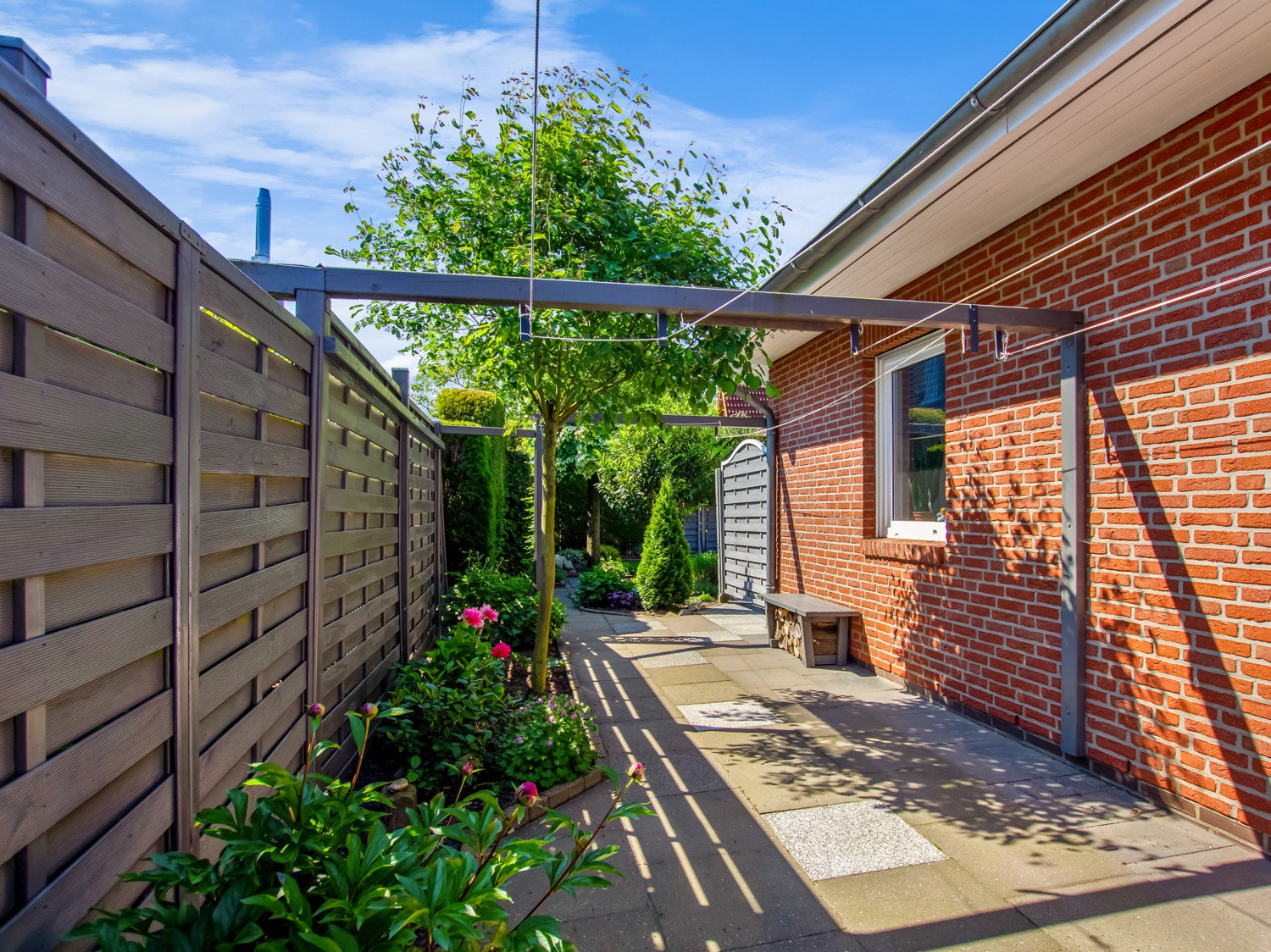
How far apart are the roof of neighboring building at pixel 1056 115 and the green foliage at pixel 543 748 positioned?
3099 millimetres

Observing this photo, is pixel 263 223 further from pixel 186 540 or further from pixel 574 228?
pixel 186 540

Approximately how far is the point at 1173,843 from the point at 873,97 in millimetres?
3729

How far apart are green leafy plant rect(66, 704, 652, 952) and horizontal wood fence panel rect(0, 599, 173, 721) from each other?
1.13 feet

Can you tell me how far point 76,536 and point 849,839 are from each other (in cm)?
282

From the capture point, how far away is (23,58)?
1192 mm

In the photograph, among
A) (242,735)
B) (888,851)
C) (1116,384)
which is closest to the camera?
(242,735)

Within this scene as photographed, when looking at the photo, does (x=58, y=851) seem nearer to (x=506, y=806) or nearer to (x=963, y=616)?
(x=506, y=806)

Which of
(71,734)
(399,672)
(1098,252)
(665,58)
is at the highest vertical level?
(665,58)

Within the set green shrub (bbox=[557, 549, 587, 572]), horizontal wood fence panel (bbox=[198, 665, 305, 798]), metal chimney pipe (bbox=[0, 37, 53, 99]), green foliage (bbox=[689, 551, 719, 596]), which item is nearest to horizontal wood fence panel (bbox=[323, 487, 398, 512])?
horizontal wood fence panel (bbox=[198, 665, 305, 798])

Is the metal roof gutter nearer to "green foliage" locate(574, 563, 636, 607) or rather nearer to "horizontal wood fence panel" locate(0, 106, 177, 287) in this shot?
"horizontal wood fence panel" locate(0, 106, 177, 287)

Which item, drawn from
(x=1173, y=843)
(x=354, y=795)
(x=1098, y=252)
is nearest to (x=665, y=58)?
(x=1098, y=252)

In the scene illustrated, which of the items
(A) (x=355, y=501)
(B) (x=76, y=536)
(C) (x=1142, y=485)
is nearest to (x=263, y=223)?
(A) (x=355, y=501)

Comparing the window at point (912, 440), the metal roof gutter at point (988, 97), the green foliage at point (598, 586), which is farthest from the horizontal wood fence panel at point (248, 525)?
the green foliage at point (598, 586)

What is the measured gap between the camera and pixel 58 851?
3.86 feet
